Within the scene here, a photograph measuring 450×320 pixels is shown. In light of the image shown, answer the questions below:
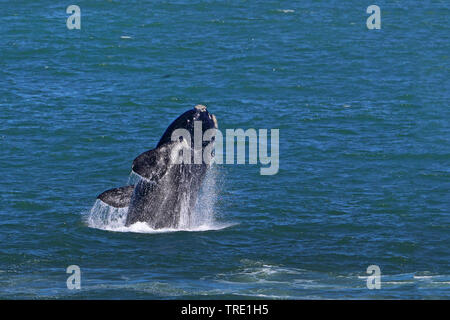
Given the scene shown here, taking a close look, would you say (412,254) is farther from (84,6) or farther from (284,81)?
(84,6)

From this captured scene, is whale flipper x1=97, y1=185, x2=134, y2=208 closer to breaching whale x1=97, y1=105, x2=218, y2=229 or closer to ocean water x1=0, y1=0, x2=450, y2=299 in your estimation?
breaching whale x1=97, y1=105, x2=218, y2=229

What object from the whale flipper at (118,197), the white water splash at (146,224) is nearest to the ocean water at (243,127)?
the white water splash at (146,224)

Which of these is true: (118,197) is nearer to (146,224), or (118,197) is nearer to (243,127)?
(146,224)

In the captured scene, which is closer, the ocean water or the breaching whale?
the ocean water

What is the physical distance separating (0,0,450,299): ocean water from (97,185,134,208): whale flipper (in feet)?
4.42

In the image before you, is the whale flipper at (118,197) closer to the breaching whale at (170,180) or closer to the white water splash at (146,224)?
the breaching whale at (170,180)

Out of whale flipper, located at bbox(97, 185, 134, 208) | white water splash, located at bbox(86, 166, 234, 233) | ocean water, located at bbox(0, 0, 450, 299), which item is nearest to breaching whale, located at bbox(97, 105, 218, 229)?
whale flipper, located at bbox(97, 185, 134, 208)

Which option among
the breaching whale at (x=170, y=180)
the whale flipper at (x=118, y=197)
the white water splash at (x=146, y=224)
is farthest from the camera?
the white water splash at (x=146, y=224)

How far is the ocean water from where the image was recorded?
36.4 metres

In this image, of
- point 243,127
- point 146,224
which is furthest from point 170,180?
point 243,127

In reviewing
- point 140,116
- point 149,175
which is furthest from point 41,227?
point 140,116

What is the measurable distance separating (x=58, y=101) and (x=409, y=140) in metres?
23.3

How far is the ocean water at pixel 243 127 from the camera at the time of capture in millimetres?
36375

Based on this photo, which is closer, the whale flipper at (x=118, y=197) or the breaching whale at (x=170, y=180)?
the breaching whale at (x=170, y=180)
